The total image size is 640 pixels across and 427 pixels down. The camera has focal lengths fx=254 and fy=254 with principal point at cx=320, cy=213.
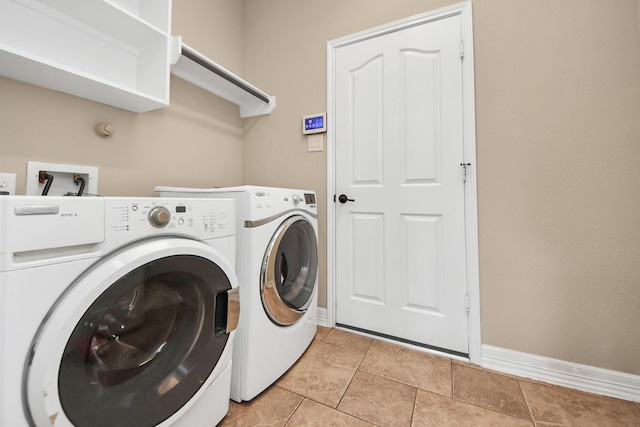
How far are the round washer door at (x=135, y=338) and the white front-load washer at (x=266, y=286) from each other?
153mm

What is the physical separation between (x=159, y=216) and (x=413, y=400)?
1233mm

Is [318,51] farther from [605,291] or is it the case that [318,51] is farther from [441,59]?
[605,291]

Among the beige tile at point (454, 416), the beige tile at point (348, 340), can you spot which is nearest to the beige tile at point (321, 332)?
the beige tile at point (348, 340)

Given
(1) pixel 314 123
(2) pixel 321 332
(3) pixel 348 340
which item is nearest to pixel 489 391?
(3) pixel 348 340

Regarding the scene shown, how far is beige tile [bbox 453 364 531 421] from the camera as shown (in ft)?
3.47

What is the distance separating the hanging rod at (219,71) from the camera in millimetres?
1357

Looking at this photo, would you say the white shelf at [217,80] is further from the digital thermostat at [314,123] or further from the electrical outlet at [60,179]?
the electrical outlet at [60,179]

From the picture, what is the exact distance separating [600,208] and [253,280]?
160 cm

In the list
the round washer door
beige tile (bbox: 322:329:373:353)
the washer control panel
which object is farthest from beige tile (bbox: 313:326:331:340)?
the washer control panel

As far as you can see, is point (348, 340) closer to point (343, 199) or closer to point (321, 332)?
point (321, 332)

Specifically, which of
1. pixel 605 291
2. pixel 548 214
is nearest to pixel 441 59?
pixel 548 214

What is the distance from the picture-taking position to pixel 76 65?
1117 mm

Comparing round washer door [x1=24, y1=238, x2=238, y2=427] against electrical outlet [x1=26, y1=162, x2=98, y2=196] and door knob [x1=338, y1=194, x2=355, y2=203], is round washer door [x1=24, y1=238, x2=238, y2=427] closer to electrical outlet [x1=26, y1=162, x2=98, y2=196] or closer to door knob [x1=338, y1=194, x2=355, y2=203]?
electrical outlet [x1=26, y1=162, x2=98, y2=196]

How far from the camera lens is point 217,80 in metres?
1.65
